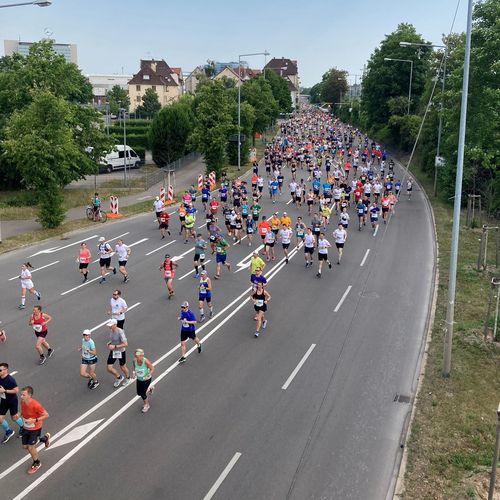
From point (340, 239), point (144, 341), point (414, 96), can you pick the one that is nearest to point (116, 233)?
point (340, 239)

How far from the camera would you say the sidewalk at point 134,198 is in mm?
27391

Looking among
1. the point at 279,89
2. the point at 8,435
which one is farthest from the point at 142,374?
the point at 279,89

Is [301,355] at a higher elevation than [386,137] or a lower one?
lower

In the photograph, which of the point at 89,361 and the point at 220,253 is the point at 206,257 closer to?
the point at 220,253

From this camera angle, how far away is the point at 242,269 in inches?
822

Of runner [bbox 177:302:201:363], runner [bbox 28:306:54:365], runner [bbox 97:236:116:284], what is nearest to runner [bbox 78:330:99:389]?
runner [bbox 28:306:54:365]

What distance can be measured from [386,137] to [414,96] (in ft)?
26.1

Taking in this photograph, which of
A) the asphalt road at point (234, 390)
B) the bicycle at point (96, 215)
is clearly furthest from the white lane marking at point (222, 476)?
the bicycle at point (96, 215)

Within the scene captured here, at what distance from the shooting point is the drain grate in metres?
11.4

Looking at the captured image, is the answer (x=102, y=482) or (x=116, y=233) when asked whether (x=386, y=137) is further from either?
(x=102, y=482)

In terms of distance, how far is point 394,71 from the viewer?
65.6 meters

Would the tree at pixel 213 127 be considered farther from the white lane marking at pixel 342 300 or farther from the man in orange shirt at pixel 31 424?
the man in orange shirt at pixel 31 424

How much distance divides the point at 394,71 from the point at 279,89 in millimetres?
33030

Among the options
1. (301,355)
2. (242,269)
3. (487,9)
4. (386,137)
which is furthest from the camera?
(386,137)
